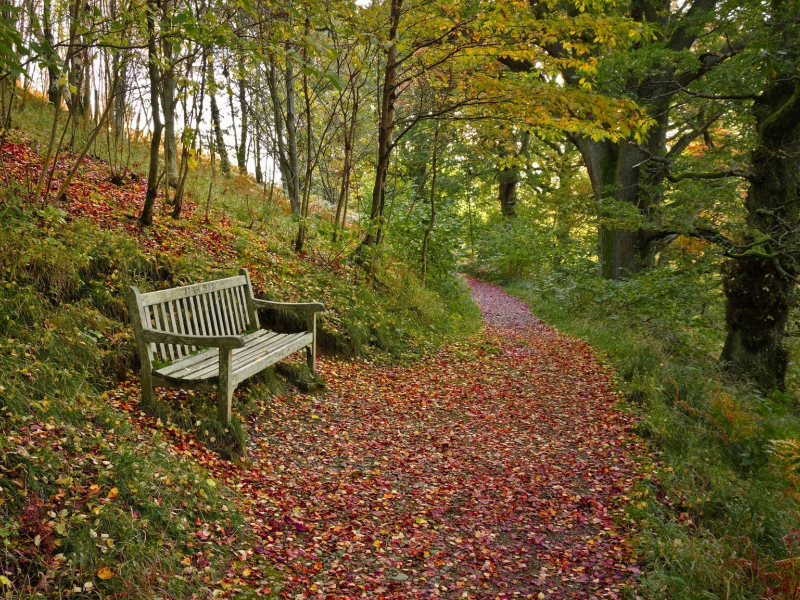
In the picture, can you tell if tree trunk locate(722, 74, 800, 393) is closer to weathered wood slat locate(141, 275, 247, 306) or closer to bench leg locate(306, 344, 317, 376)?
bench leg locate(306, 344, 317, 376)

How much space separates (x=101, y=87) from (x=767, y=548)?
947 cm

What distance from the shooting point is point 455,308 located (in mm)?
11266

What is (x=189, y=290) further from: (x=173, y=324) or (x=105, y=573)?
(x=105, y=573)

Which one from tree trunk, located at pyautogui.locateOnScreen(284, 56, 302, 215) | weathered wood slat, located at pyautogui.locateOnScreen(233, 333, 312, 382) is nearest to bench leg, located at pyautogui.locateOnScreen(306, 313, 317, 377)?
weathered wood slat, located at pyautogui.locateOnScreen(233, 333, 312, 382)

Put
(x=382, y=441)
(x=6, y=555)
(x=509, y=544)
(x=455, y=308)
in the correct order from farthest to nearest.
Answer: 1. (x=455, y=308)
2. (x=382, y=441)
3. (x=509, y=544)
4. (x=6, y=555)

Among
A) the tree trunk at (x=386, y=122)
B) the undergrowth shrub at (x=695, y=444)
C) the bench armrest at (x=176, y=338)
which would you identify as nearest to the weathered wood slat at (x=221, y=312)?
the bench armrest at (x=176, y=338)

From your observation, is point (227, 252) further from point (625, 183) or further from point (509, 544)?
point (625, 183)

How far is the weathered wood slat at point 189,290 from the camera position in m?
4.21

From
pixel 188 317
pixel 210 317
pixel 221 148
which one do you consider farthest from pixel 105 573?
pixel 221 148

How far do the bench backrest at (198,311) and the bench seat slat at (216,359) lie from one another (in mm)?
156

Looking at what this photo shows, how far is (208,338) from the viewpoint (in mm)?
3961

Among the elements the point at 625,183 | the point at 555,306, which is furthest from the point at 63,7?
the point at 555,306

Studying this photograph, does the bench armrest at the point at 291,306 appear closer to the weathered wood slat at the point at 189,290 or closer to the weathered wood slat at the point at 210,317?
the weathered wood slat at the point at 189,290

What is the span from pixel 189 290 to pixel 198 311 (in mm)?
258
